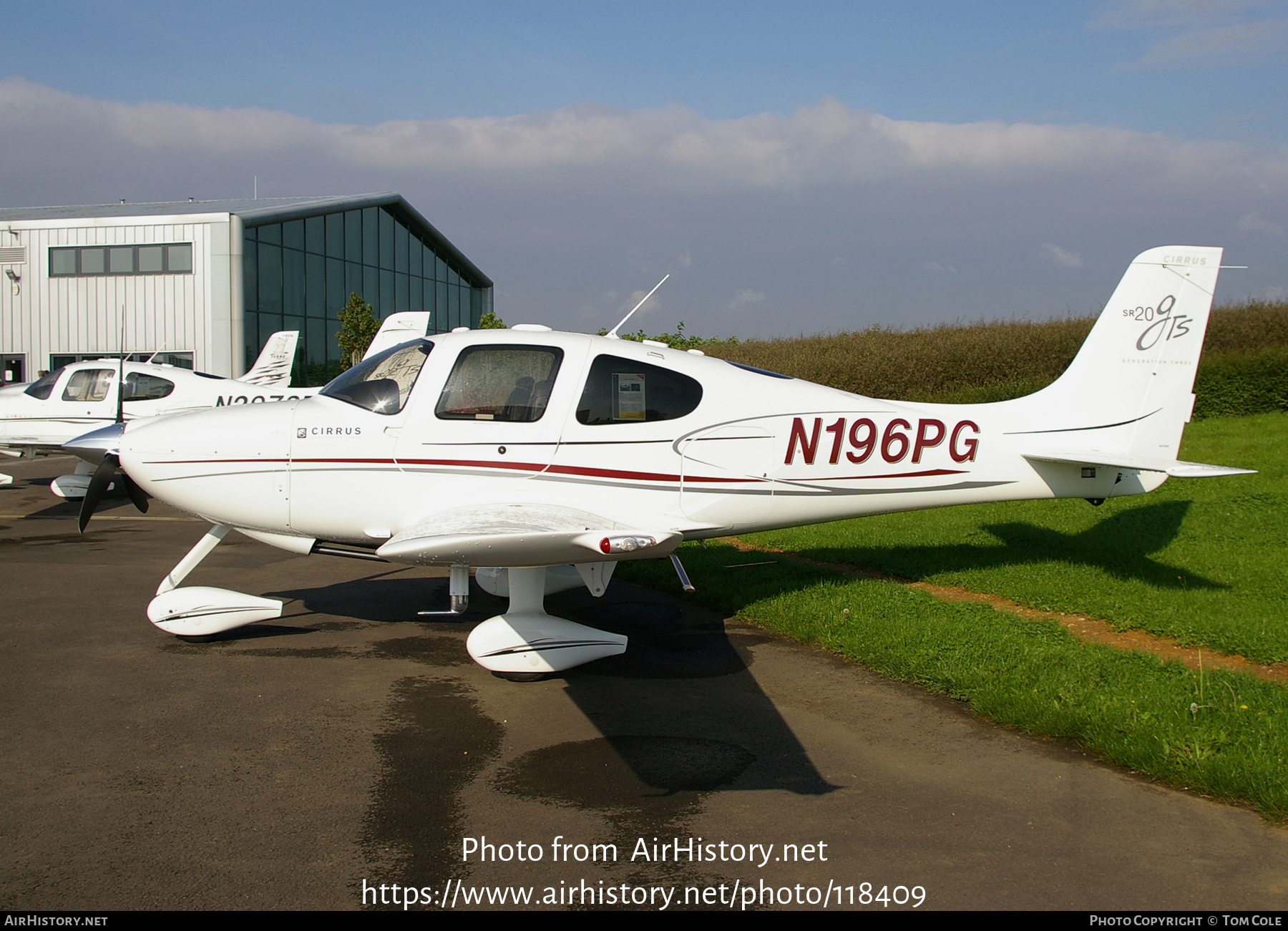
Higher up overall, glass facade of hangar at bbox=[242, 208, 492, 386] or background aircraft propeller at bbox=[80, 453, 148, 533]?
glass facade of hangar at bbox=[242, 208, 492, 386]

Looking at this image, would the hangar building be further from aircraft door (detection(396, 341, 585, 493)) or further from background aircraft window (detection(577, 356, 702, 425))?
background aircraft window (detection(577, 356, 702, 425))

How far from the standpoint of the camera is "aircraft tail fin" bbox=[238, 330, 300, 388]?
19.2 metres

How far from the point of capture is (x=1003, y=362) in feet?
66.2

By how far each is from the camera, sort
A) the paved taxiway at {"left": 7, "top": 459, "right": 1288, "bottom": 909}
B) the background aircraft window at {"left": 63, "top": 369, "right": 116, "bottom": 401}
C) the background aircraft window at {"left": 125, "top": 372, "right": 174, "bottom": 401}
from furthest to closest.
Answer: the background aircraft window at {"left": 125, "top": 372, "right": 174, "bottom": 401} → the background aircraft window at {"left": 63, "top": 369, "right": 116, "bottom": 401} → the paved taxiway at {"left": 7, "top": 459, "right": 1288, "bottom": 909}

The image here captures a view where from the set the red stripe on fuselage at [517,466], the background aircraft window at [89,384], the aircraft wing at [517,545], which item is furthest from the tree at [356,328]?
the aircraft wing at [517,545]

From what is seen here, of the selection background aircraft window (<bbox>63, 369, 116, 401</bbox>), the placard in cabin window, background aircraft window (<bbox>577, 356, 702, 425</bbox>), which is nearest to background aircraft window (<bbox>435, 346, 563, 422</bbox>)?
background aircraft window (<bbox>577, 356, 702, 425</bbox>)

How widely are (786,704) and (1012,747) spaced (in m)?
1.33

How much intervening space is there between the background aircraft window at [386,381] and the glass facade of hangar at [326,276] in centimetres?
2132

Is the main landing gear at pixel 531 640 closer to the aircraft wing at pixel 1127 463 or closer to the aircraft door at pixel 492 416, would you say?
the aircraft door at pixel 492 416

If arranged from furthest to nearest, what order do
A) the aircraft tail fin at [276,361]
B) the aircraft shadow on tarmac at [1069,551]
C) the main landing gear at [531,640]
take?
the aircraft tail fin at [276,361], the aircraft shadow on tarmac at [1069,551], the main landing gear at [531,640]

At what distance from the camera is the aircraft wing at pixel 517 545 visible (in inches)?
191

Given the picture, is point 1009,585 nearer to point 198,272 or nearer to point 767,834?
point 767,834

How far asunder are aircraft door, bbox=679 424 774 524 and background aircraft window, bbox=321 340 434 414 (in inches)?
76.6
